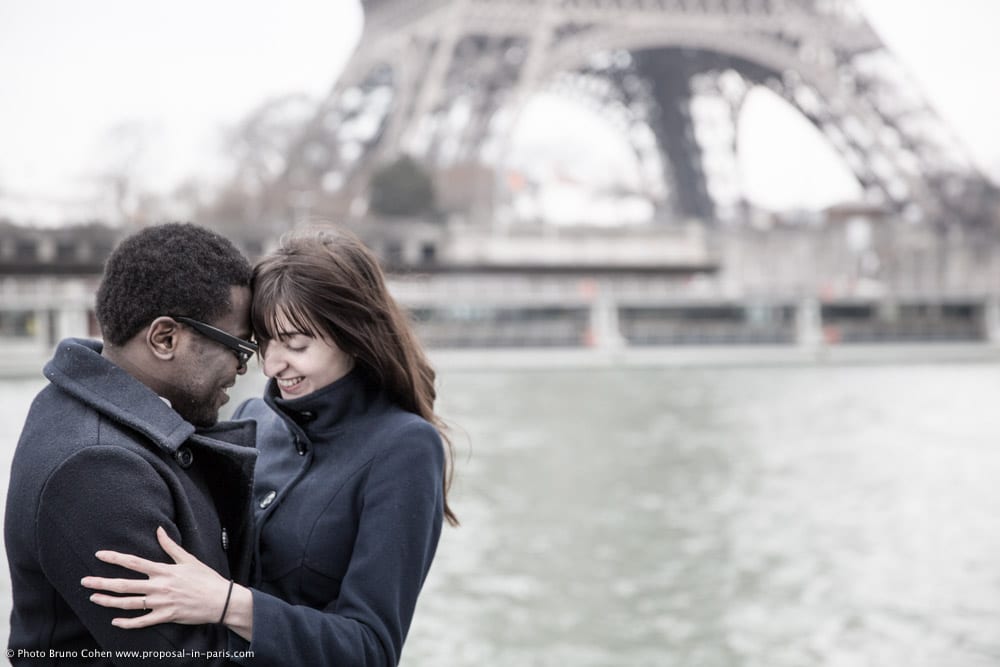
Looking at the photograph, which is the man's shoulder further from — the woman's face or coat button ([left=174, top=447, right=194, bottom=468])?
the woman's face

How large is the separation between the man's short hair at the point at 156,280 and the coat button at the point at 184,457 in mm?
195

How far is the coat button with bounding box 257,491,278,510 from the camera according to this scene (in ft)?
6.76

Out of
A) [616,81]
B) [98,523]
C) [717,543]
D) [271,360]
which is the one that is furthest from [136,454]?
[616,81]

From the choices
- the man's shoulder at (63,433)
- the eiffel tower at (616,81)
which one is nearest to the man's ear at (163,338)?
the man's shoulder at (63,433)

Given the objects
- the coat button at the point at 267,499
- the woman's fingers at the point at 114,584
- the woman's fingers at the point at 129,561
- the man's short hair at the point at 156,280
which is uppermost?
the man's short hair at the point at 156,280

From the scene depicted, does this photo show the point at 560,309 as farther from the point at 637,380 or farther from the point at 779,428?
the point at 779,428

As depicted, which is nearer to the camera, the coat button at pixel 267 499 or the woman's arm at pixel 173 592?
the woman's arm at pixel 173 592

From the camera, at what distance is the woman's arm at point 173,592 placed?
5.20 feet

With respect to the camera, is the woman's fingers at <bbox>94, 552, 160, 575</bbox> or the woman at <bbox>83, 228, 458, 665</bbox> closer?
the woman's fingers at <bbox>94, 552, 160, 575</bbox>

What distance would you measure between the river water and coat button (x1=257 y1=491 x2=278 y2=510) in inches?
14.5

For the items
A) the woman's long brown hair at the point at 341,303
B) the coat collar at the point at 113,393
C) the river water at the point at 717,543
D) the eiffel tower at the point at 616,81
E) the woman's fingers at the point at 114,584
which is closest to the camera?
the woman's fingers at the point at 114,584

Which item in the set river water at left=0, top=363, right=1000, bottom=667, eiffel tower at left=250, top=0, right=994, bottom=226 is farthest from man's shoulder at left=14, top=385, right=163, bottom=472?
eiffel tower at left=250, top=0, right=994, bottom=226

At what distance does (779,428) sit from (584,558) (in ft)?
A: 28.3

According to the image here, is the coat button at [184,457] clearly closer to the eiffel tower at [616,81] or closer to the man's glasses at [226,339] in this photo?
the man's glasses at [226,339]
